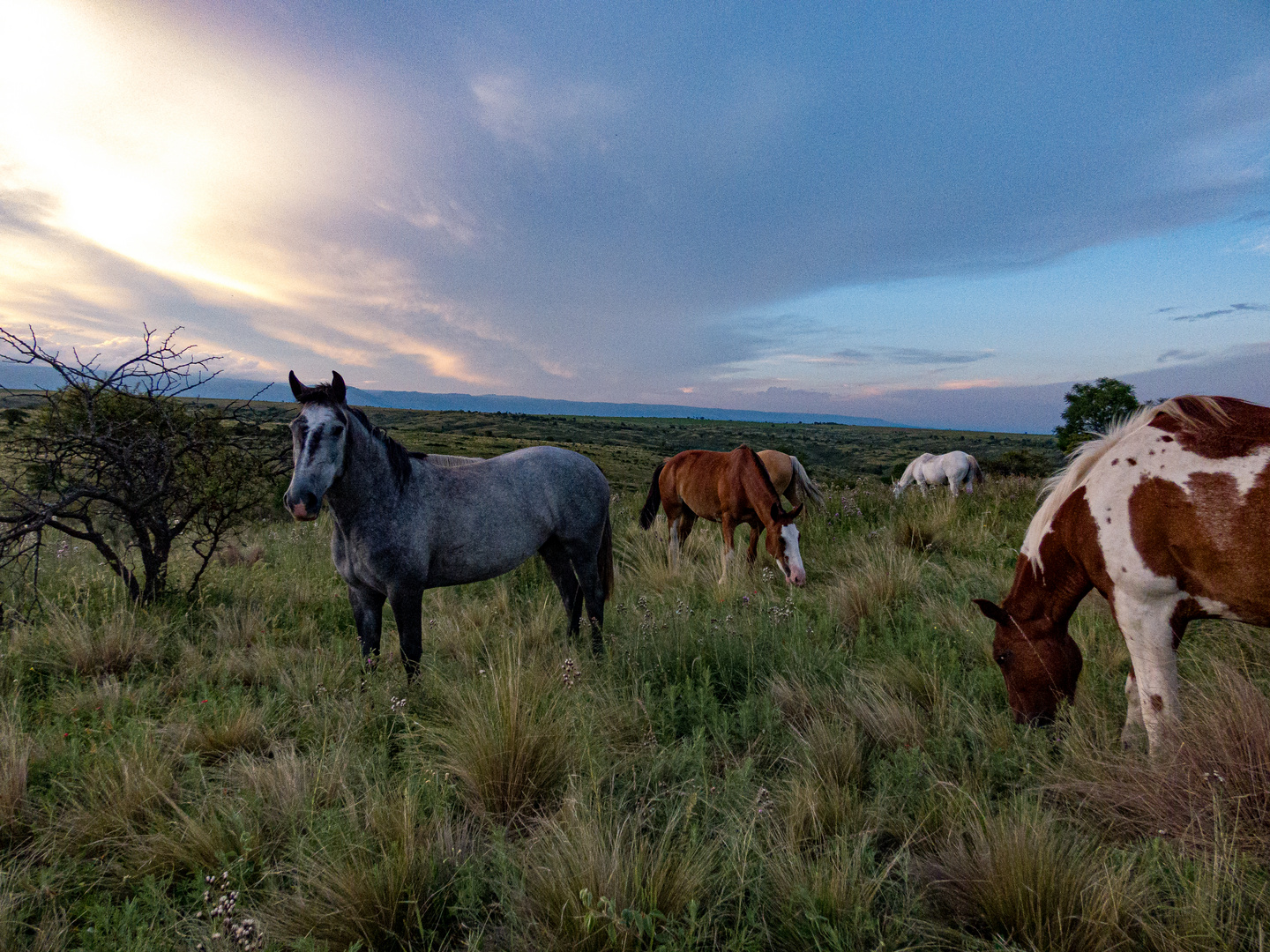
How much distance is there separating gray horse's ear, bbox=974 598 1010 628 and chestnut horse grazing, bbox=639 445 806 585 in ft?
9.80

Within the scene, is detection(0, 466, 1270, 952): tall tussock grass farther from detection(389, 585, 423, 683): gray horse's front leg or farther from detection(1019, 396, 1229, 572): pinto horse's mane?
detection(1019, 396, 1229, 572): pinto horse's mane

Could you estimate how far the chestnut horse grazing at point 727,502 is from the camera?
6.31 meters

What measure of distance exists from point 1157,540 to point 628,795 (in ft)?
8.86

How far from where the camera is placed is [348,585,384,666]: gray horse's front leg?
4.10 m

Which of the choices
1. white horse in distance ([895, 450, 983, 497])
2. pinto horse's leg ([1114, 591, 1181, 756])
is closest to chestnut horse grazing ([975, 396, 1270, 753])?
pinto horse's leg ([1114, 591, 1181, 756])

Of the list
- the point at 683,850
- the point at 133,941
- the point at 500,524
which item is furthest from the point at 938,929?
the point at 500,524

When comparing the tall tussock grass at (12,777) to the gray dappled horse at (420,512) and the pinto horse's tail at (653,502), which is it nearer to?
the gray dappled horse at (420,512)

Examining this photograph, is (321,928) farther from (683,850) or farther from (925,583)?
(925,583)

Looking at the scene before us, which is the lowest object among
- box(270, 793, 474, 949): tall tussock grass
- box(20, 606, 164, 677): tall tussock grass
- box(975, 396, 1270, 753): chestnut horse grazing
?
box(20, 606, 164, 677): tall tussock grass

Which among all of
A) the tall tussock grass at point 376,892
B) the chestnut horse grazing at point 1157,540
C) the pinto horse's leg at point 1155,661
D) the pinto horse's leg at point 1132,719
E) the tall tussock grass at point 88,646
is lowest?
the tall tussock grass at point 88,646

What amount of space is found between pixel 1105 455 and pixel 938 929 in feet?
7.64

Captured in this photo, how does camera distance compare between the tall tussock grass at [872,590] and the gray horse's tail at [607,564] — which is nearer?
the tall tussock grass at [872,590]

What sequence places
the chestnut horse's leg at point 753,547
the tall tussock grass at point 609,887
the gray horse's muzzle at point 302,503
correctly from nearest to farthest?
the tall tussock grass at point 609,887 → the gray horse's muzzle at point 302,503 → the chestnut horse's leg at point 753,547

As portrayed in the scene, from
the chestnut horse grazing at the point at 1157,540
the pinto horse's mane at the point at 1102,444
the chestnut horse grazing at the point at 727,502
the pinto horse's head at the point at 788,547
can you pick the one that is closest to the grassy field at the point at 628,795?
the chestnut horse grazing at the point at 1157,540
